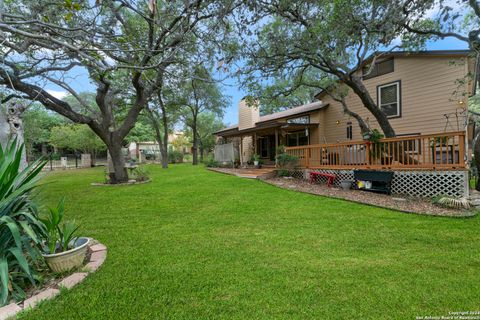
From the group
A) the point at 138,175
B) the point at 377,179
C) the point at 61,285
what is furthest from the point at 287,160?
the point at 61,285

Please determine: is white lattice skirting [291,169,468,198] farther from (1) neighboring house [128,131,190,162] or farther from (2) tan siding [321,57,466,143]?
(1) neighboring house [128,131,190,162]

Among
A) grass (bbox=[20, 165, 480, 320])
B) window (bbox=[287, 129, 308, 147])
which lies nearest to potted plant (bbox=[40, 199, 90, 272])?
grass (bbox=[20, 165, 480, 320])

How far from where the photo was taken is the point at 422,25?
7645mm

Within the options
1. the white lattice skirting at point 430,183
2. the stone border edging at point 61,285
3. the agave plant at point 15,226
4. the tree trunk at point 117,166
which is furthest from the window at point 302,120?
the agave plant at point 15,226

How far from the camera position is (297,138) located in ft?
46.8

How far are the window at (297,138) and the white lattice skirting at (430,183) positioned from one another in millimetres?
7272

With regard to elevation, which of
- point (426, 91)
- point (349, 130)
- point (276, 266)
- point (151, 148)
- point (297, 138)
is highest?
point (426, 91)

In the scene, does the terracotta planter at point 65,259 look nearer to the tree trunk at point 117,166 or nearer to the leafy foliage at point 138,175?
the tree trunk at point 117,166

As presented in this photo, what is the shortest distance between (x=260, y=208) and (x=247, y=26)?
554 centimetres

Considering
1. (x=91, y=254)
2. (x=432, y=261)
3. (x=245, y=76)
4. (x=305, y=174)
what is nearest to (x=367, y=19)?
(x=245, y=76)

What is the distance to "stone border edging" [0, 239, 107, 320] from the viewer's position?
6.22 ft

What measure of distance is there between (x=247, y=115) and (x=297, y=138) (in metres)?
3.91

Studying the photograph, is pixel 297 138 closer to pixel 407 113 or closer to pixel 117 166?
→ pixel 407 113

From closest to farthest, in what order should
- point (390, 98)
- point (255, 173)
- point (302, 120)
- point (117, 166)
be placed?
point (117, 166) → point (390, 98) → point (255, 173) → point (302, 120)
